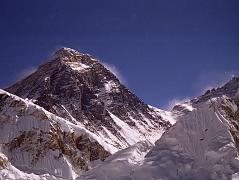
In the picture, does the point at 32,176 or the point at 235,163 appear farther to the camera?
the point at 32,176

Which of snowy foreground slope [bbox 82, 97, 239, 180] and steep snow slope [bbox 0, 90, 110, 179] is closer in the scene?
snowy foreground slope [bbox 82, 97, 239, 180]

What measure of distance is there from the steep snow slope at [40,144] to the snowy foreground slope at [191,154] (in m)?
35.5

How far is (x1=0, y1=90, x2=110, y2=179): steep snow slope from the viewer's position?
137125 mm

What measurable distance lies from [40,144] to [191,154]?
2201 inches

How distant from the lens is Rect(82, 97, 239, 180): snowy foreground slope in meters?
92.8

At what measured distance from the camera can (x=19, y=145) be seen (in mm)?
144625

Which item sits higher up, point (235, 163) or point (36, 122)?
point (36, 122)

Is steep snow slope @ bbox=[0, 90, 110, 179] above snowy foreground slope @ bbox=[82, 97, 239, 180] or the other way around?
above

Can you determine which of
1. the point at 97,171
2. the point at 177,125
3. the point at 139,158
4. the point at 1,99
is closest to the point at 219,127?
the point at 177,125

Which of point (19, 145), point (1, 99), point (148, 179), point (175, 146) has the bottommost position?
point (148, 179)

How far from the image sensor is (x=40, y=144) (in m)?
144

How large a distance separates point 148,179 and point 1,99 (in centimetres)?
7505

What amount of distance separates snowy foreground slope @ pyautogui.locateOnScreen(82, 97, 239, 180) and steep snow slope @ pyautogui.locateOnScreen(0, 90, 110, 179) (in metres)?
35.5

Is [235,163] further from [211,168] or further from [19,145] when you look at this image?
[19,145]
